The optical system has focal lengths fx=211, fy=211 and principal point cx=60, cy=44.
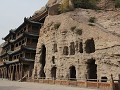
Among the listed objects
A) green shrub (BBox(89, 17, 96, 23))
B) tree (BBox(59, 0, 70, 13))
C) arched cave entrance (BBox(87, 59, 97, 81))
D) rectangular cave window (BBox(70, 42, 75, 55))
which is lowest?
arched cave entrance (BBox(87, 59, 97, 81))

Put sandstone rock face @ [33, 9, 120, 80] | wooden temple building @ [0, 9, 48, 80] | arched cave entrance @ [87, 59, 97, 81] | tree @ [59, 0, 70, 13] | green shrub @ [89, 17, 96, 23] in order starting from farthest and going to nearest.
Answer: wooden temple building @ [0, 9, 48, 80] → tree @ [59, 0, 70, 13] → green shrub @ [89, 17, 96, 23] → arched cave entrance @ [87, 59, 97, 81] → sandstone rock face @ [33, 9, 120, 80]

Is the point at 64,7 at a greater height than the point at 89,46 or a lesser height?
greater

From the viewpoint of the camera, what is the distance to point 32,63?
48594mm

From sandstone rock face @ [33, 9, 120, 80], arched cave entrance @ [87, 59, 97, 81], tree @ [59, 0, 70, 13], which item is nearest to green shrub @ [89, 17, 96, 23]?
sandstone rock face @ [33, 9, 120, 80]

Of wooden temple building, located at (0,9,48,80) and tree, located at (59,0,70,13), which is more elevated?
tree, located at (59,0,70,13)

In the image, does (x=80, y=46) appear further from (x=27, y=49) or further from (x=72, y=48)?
(x=27, y=49)

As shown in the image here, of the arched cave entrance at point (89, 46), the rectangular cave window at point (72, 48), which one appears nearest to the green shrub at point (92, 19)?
the arched cave entrance at point (89, 46)

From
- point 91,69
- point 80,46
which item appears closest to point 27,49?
point 80,46

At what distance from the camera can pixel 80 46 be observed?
35.2 metres

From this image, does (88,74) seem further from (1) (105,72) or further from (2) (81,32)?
(2) (81,32)

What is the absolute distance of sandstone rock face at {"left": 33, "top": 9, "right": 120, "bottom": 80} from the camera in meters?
29.1

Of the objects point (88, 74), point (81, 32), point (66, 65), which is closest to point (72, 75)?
point (66, 65)

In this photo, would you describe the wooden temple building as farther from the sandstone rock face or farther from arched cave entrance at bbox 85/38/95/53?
arched cave entrance at bbox 85/38/95/53

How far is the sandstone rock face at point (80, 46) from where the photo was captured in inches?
1147
